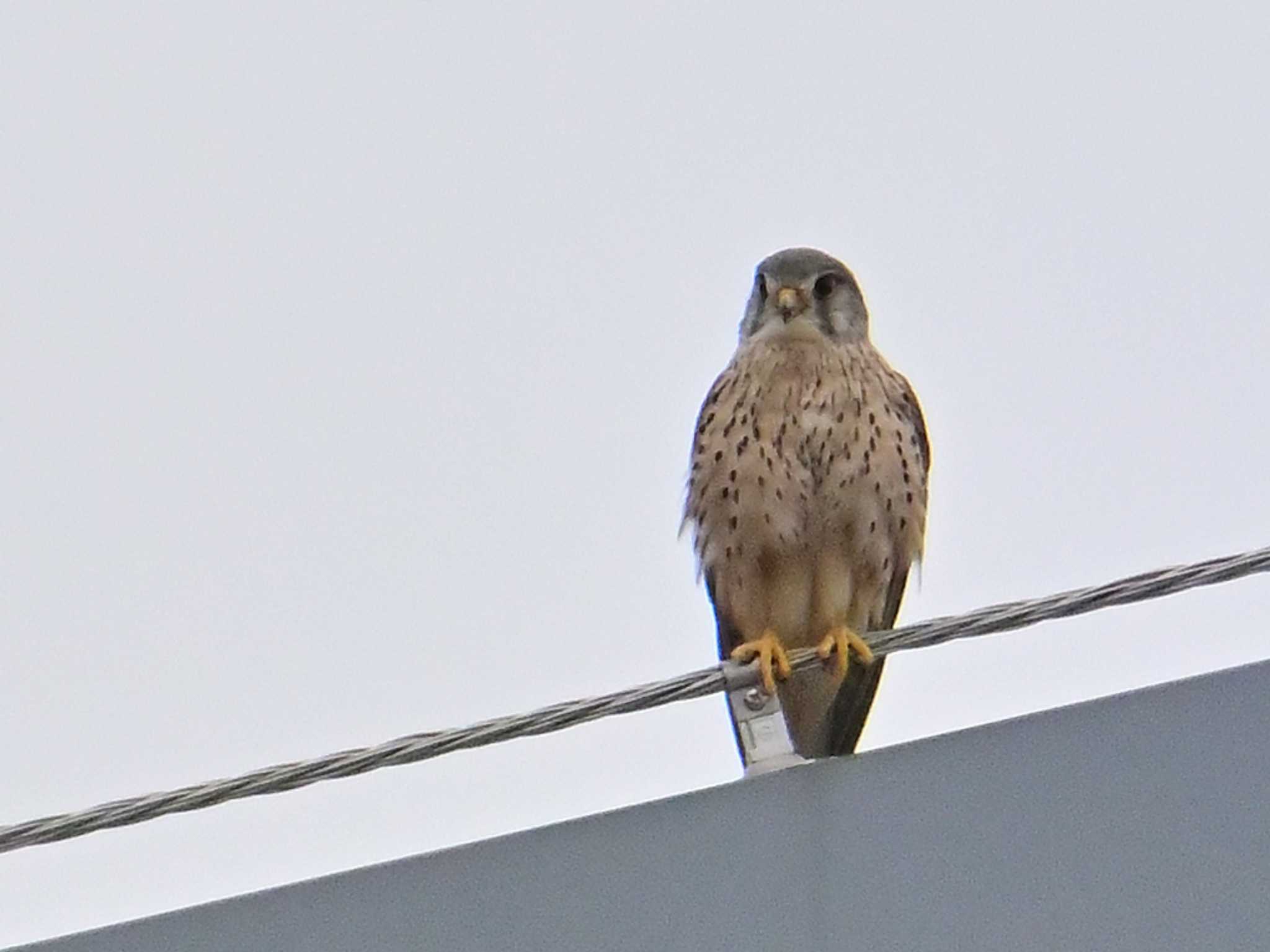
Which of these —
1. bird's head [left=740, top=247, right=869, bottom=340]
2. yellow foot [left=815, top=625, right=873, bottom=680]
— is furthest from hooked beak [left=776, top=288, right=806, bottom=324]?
yellow foot [left=815, top=625, right=873, bottom=680]

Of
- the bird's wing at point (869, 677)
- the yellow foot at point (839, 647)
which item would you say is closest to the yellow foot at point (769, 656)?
the yellow foot at point (839, 647)

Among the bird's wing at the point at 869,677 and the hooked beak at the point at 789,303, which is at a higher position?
the hooked beak at the point at 789,303

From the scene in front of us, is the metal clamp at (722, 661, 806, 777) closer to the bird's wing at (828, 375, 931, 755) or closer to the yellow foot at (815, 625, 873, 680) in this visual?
the yellow foot at (815, 625, 873, 680)

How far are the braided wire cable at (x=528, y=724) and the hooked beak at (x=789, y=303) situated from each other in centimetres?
205

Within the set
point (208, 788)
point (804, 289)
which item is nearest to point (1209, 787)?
point (208, 788)

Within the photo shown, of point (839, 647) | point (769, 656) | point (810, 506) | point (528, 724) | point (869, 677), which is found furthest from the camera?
point (869, 677)

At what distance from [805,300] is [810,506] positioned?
0.63 meters

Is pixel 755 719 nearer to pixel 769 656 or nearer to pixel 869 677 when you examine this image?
pixel 769 656

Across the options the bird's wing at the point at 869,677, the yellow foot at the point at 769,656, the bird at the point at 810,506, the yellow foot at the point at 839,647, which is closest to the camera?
the yellow foot at the point at 769,656

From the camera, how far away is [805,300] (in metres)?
4.59

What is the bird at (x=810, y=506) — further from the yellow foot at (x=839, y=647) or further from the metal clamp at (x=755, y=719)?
the metal clamp at (x=755, y=719)

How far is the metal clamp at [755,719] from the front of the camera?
2.63 metres

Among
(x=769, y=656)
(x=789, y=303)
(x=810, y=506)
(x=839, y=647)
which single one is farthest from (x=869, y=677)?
(x=769, y=656)

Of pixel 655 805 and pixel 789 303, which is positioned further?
pixel 789 303
